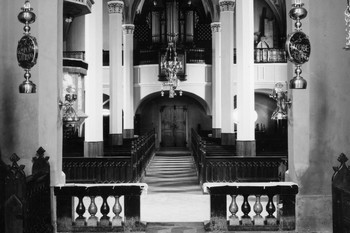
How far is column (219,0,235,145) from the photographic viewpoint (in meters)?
18.5

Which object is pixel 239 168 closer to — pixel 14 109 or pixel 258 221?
pixel 258 221

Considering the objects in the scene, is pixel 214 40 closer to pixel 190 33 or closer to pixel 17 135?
pixel 190 33

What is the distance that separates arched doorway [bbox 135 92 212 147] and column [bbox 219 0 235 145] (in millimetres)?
8715

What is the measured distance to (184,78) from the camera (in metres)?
23.8

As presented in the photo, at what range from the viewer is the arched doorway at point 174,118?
27.8 meters

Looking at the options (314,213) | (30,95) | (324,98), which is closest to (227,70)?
(324,98)

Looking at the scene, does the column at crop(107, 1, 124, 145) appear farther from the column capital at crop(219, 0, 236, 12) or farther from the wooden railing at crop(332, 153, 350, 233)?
the wooden railing at crop(332, 153, 350, 233)

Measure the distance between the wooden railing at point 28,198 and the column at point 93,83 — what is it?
24.1ft

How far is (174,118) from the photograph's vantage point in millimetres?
27828

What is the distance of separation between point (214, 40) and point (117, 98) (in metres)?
7.36

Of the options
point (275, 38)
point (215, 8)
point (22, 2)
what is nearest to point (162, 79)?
point (215, 8)

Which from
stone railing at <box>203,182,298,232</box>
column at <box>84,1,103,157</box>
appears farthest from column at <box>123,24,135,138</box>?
stone railing at <box>203,182,298,232</box>

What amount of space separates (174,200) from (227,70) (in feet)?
32.2

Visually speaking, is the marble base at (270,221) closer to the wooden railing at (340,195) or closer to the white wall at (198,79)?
the wooden railing at (340,195)
